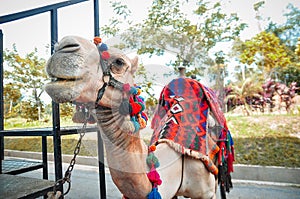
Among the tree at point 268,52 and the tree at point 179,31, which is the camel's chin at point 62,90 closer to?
the tree at point 179,31

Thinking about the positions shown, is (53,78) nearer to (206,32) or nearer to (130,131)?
(130,131)

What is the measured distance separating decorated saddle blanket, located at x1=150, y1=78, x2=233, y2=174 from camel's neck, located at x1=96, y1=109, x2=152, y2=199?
18.8 inches

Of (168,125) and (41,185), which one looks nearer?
(41,185)

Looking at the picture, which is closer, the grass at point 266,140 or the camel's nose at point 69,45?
the camel's nose at point 69,45

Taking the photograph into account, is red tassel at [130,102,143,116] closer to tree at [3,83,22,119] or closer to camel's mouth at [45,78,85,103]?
camel's mouth at [45,78,85,103]

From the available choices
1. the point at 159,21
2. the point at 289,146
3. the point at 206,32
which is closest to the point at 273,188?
the point at 289,146

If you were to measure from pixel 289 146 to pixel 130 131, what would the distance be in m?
4.67

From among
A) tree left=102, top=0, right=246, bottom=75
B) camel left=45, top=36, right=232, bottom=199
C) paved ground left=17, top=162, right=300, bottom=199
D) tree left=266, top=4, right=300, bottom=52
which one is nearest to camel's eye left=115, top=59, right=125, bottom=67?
camel left=45, top=36, right=232, bottom=199

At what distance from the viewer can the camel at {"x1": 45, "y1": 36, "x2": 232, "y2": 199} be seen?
0.87 m

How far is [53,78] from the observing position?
0.90 metres

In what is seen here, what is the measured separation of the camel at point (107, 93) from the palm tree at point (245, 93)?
429 cm

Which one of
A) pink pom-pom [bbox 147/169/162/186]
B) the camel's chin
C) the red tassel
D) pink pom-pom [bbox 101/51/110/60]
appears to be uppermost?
pink pom-pom [bbox 101/51/110/60]

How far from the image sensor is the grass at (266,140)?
455 cm

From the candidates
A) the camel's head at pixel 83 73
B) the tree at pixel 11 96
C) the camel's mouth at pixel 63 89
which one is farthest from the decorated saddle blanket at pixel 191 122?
the tree at pixel 11 96
